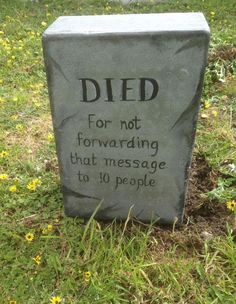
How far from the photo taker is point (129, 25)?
6.26 ft

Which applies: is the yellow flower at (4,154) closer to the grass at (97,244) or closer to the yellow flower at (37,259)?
the grass at (97,244)

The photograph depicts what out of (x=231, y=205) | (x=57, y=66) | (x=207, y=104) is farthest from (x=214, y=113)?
(x=57, y=66)

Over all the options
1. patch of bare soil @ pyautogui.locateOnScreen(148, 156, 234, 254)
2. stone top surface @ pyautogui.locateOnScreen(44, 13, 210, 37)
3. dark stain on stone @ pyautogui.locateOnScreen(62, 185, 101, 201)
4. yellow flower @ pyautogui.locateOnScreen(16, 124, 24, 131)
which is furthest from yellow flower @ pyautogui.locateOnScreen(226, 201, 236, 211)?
yellow flower @ pyautogui.locateOnScreen(16, 124, 24, 131)

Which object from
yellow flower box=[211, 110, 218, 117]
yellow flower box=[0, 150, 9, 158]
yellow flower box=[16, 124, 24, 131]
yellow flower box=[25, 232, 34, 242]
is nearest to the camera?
yellow flower box=[25, 232, 34, 242]

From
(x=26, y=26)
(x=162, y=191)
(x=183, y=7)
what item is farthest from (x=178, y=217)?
(x=183, y=7)

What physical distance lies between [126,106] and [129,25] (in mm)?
390

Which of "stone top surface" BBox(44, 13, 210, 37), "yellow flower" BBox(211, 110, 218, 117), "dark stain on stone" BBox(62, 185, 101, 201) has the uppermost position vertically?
"stone top surface" BBox(44, 13, 210, 37)

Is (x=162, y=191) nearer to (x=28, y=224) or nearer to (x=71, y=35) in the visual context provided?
(x=28, y=224)

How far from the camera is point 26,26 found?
5750 millimetres

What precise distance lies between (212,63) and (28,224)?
111 inches

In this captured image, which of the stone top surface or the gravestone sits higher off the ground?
the stone top surface

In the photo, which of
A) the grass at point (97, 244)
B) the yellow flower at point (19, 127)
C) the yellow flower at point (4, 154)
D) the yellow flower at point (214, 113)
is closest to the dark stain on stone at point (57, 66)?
the grass at point (97, 244)

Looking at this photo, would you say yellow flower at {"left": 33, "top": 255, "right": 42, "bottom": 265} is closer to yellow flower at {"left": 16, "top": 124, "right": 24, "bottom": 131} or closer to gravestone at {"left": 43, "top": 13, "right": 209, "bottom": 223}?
gravestone at {"left": 43, "top": 13, "right": 209, "bottom": 223}

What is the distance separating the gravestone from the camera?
6.05 ft
